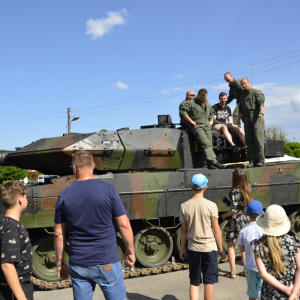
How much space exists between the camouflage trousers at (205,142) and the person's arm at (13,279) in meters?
5.53

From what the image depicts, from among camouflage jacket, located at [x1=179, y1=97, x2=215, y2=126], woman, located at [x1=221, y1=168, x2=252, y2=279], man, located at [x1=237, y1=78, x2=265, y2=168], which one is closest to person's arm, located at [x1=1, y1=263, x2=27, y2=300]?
woman, located at [x1=221, y1=168, x2=252, y2=279]

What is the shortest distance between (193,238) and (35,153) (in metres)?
4.16

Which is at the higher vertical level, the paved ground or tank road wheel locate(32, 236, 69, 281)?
tank road wheel locate(32, 236, 69, 281)

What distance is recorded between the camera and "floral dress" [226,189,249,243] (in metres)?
5.62

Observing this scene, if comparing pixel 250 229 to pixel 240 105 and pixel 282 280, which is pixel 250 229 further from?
pixel 240 105

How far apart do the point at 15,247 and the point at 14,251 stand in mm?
33

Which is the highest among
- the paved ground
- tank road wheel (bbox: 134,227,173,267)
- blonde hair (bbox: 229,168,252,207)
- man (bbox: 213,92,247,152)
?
man (bbox: 213,92,247,152)

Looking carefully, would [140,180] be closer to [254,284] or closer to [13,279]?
[254,284]

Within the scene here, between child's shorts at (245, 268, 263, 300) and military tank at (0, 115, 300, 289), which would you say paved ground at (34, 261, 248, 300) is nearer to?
military tank at (0, 115, 300, 289)

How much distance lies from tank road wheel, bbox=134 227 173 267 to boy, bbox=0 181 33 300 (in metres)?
4.11

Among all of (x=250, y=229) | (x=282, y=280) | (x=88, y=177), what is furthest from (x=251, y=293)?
(x=88, y=177)

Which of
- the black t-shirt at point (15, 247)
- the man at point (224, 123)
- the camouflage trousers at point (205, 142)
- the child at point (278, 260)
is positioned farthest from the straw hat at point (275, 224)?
the man at point (224, 123)

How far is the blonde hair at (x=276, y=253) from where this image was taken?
2.87 m

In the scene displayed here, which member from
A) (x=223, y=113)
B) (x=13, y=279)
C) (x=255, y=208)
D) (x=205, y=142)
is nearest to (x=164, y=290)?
(x=255, y=208)
